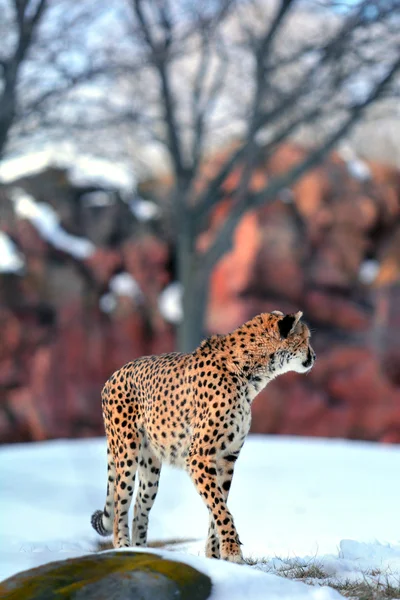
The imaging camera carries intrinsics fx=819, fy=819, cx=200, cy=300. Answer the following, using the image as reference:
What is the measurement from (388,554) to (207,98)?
10.7 metres

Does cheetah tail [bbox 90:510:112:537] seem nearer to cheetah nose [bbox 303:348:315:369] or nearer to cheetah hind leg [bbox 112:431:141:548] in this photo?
cheetah hind leg [bbox 112:431:141:548]

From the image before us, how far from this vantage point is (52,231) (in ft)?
54.8

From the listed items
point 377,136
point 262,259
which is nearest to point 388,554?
point 262,259

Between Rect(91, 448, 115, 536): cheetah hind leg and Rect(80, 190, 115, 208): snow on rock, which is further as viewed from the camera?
Rect(80, 190, 115, 208): snow on rock

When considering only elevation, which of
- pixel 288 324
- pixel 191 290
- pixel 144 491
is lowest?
pixel 144 491

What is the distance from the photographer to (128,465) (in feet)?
16.8

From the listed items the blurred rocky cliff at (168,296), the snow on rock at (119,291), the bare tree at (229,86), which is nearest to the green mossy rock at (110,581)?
the bare tree at (229,86)

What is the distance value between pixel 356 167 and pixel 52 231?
6.83m

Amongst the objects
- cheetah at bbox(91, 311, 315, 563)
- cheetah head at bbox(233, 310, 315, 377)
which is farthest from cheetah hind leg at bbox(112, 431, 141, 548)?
cheetah head at bbox(233, 310, 315, 377)

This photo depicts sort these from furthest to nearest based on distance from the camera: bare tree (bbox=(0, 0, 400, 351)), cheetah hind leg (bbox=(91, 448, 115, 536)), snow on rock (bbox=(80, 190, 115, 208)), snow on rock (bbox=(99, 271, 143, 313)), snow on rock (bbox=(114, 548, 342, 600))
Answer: snow on rock (bbox=(80, 190, 115, 208)), snow on rock (bbox=(99, 271, 143, 313)), bare tree (bbox=(0, 0, 400, 351)), cheetah hind leg (bbox=(91, 448, 115, 536)), snow on rock (bbox=(114, 548, 342, 600))

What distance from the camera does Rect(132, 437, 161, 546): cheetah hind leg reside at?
17.5 feet

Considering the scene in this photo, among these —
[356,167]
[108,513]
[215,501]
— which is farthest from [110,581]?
[356,167]

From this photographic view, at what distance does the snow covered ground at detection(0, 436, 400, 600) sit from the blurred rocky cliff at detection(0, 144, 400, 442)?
127 inches

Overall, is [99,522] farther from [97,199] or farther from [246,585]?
[97,199]
